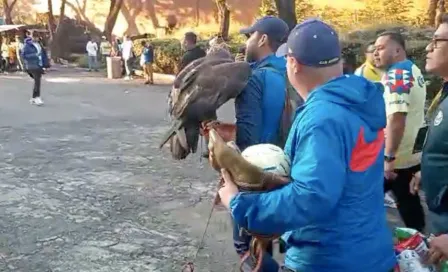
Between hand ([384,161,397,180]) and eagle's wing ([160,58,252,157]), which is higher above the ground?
eagle's wing ([160,58,252,157])

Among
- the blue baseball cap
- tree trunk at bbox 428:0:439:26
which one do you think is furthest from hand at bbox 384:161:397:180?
tree trunk at bbox 428:0:439:26

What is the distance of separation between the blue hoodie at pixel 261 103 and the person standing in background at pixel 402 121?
3.42 feet

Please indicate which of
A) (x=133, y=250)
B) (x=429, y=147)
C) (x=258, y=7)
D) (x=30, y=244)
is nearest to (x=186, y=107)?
(x=429, y=147)

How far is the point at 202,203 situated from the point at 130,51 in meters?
17.6

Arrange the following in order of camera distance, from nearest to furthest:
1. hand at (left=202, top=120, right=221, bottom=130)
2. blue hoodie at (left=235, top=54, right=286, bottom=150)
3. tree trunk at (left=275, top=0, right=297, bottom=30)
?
hand at (left=202, top=120, right=221, bottom=130), blue hoodie at (left=235, top=54, right=286, bottom=150), tree trunk at (left=275, top=0, right=297, bottom=30)

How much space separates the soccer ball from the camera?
7.97 ft

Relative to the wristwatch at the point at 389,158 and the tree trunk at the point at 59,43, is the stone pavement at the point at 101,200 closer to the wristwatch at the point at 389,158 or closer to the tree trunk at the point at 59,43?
the wristwatch at the point at 389,158

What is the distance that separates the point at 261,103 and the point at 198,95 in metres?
0.63

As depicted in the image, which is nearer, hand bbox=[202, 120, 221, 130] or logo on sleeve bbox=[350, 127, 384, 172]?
logo on sleeve bbox=[350, 127, 384, 172]

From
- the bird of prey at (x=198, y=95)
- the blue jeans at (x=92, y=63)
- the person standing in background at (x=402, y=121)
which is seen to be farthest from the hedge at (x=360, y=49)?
the blue jeans at (x=92, y=63)

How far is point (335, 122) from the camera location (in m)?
2.20

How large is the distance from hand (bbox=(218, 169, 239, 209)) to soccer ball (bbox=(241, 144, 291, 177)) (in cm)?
10

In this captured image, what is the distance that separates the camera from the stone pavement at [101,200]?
552 cm

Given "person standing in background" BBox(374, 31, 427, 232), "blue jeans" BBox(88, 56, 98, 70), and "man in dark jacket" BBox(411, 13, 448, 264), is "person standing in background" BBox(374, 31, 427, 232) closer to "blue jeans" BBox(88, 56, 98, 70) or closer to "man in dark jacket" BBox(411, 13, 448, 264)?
"man in dark jacket" BBox(411, 13, 448, 264)
